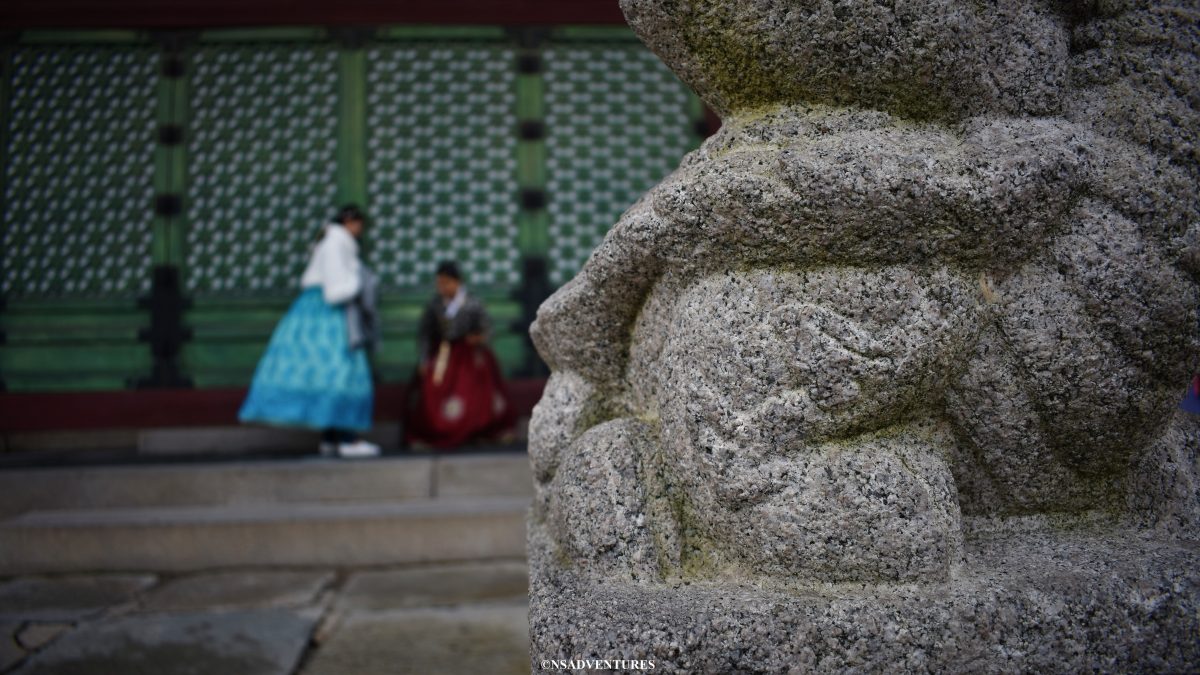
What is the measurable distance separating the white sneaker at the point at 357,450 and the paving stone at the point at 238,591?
0.91 meters

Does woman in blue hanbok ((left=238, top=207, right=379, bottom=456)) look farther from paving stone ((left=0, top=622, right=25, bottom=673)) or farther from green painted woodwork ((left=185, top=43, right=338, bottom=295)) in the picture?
paving stone ((left=0, top=622, right=25, bottom=673))

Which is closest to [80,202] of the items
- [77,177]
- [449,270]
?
[77,177]

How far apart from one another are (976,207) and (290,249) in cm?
422

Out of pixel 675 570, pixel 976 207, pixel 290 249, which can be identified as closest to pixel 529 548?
pixel 675 570

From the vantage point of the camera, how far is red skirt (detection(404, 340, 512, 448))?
4484 mm

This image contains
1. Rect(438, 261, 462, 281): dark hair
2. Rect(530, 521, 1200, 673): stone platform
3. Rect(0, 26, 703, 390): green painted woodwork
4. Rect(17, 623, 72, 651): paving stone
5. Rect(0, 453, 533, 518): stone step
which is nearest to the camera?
Rect(530, 521, 1200, 673): stone platform

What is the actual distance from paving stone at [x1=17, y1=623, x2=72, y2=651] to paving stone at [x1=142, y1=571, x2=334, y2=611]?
0.89 ft

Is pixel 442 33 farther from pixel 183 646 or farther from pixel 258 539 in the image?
pixel 183 646

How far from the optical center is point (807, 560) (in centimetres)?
119

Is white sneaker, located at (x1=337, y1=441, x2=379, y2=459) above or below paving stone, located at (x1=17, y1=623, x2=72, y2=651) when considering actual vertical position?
above

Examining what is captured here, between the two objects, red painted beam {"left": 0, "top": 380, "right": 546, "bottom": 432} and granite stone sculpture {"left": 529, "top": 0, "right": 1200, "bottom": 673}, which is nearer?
granite stone sculpture {"left": 529, "top": 0, "right": 1200, "bottom": 673}

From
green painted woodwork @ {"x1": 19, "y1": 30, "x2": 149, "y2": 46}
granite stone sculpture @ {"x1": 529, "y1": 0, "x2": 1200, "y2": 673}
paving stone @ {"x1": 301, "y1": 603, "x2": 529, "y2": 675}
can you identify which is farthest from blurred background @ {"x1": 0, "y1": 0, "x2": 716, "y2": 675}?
granite stone sculpture @ {"x1": 529, "y1": 0, "x2": 1200, "y2": 673}

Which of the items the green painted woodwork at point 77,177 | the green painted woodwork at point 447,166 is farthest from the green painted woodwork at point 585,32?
the green painted woodwork at point 77,177

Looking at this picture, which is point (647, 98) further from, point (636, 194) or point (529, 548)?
point (529, 548)
